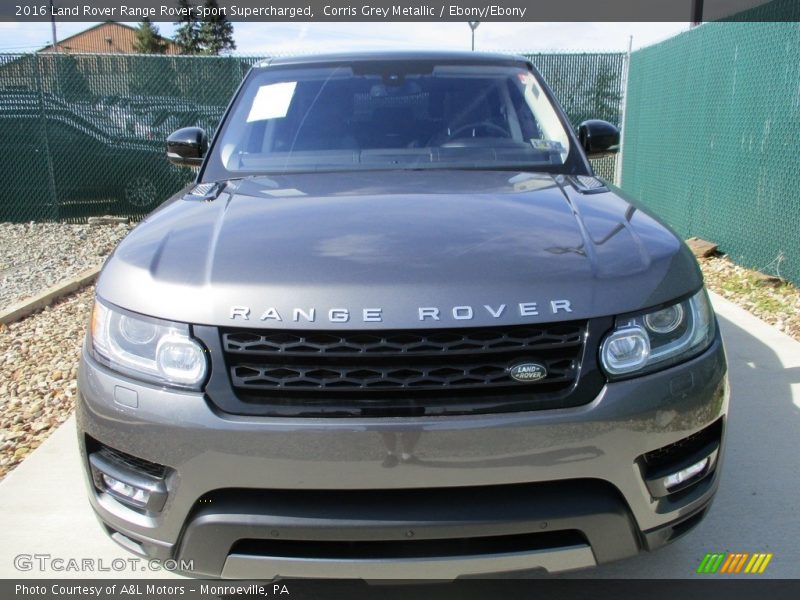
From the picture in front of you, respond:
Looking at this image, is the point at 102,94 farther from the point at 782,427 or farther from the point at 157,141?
the point at 782,427

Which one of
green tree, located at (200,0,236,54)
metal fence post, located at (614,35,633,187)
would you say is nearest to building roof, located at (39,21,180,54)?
green tree, located at (200,0,236,54)

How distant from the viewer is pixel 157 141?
33.1 ft

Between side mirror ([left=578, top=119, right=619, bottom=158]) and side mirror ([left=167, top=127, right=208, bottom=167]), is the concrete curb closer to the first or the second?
side mirror ([left=167, top=127, right=208, bottom=167])

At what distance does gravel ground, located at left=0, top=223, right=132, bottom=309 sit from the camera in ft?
21.8

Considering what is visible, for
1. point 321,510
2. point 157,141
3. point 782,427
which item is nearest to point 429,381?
point 321,510

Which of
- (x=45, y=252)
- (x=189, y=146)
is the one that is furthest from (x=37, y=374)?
(x=45, y=252)

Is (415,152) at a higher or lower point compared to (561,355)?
higher

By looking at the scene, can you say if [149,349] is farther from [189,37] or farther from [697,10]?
[189,37]

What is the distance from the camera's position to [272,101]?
334cm

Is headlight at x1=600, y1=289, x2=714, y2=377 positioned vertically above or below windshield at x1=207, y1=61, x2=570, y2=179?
below

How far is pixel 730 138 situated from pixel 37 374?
253 inches

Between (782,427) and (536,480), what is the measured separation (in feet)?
7.54

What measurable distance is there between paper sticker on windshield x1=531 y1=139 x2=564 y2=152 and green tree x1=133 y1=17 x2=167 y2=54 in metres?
69.7

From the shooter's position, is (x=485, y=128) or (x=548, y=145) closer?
(x=548, y=145)
